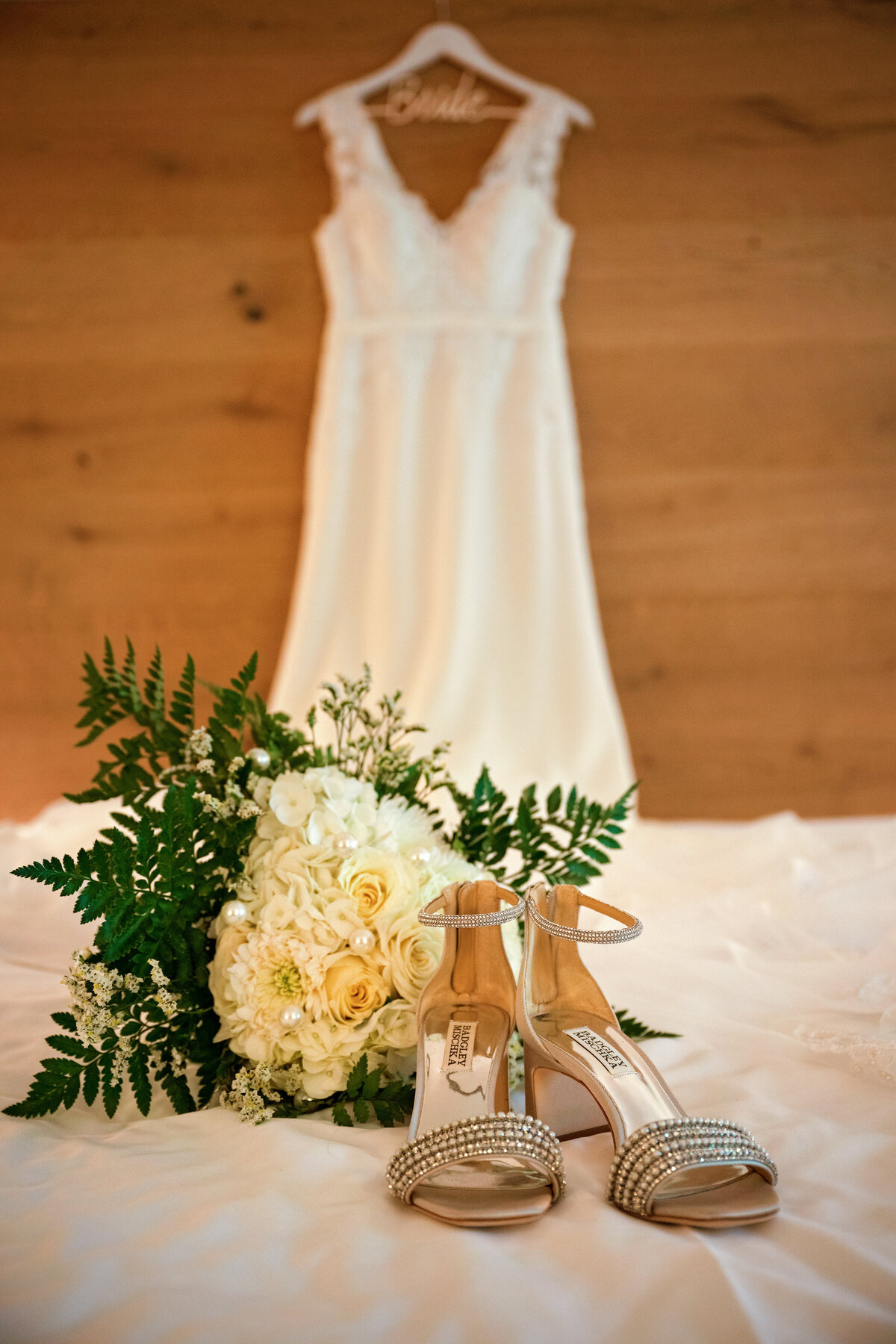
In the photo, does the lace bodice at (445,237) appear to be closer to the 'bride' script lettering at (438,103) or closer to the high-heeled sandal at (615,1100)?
the 'bride' script lettering at (438,103)

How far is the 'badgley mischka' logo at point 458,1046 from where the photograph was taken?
650 mm

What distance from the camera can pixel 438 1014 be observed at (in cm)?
70

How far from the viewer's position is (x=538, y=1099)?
0.65 m

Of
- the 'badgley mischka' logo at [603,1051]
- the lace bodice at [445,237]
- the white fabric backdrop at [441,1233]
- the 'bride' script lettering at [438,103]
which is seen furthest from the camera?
the 'bride' script lettering at [438,103]

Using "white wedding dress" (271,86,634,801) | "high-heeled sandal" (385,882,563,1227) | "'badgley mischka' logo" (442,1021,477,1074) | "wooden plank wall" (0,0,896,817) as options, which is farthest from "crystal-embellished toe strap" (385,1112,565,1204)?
"wooden plank wall" (0,0,896,817)

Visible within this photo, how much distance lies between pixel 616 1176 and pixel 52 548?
6.27 ft

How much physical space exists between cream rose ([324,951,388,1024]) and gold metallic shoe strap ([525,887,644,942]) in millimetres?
131

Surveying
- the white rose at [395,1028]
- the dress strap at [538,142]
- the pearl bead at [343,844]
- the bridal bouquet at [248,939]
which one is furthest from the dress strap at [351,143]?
the white rose at [395,1028]

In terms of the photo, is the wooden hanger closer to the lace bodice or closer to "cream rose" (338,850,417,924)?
the lace bodice

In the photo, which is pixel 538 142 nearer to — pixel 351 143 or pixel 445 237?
pixel 445 237

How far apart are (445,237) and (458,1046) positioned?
1760mm

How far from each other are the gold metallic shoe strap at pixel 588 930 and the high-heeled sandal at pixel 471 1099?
0.02m

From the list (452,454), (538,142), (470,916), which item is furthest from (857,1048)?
(538,142)

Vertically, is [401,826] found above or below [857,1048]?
above
